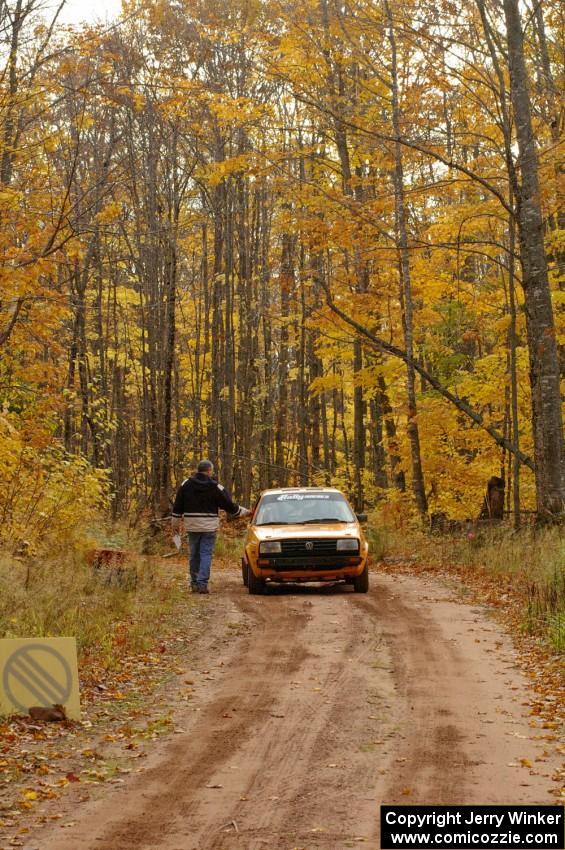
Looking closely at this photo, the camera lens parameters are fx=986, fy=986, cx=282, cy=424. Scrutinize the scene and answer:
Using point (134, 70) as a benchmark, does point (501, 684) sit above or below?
below

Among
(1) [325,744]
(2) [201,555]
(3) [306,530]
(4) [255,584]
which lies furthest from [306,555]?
(1) [325,744]

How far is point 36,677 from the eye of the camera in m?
7.91

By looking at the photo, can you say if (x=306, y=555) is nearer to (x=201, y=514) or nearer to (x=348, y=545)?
(x=348, y=545)

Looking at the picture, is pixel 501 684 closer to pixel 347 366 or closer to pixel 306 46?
pixel 306 46

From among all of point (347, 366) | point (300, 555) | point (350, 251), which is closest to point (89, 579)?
point (300, 555)

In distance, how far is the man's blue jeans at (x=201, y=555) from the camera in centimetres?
1576

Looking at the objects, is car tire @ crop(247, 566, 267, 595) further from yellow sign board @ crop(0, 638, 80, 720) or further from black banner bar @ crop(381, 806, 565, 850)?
black banner bar @ crop(381, 806, 565, 850)

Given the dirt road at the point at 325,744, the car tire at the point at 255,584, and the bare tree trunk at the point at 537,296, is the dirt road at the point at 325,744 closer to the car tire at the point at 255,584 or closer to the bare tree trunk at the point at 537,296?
the car tire at the point at 255,584

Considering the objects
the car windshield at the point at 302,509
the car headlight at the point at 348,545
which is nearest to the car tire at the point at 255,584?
the car windshield at the point at 302,509

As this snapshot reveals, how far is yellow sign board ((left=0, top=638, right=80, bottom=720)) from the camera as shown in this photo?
780 centimetres

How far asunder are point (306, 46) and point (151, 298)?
9.73m

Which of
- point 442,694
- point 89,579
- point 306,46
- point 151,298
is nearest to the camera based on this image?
point 442,694

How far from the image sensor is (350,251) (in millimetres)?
23797

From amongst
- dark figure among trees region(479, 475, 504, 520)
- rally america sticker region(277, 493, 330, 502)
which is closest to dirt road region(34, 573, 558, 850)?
rally america sticker region(277, 493, 330, 502)
